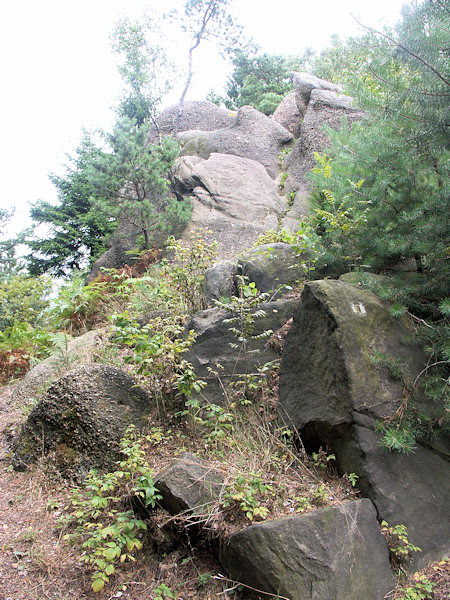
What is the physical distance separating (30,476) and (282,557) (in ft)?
8.62

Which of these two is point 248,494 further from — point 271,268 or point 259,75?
point 259,75

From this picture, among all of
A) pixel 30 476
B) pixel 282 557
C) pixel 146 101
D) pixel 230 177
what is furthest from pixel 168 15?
pixel 282 557

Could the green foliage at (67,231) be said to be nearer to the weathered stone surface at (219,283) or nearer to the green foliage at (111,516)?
the weathered stone surface at (219,283)

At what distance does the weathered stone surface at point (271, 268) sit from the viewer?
552cm

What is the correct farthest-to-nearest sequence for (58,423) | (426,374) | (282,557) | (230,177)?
(230,177), (58,423), (426,374), (282,557)

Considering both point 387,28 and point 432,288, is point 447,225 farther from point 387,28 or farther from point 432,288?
point 387,28

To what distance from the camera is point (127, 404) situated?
4.34 meters

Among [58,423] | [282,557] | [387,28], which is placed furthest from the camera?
[58,423]

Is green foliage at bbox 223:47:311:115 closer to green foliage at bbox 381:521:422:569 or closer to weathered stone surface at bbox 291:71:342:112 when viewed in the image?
weathered stone surface at bbox 291:71:342:112

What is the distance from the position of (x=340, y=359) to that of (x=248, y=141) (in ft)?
33.4

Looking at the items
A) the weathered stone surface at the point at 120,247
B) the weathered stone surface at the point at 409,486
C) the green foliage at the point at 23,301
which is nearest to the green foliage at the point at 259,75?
the weathered stone surface at the point at 120,247

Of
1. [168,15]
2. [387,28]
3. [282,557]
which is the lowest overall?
[282,557]

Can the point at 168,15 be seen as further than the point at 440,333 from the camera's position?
Yes

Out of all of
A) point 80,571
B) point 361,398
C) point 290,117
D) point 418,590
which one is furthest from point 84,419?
point 290,117
